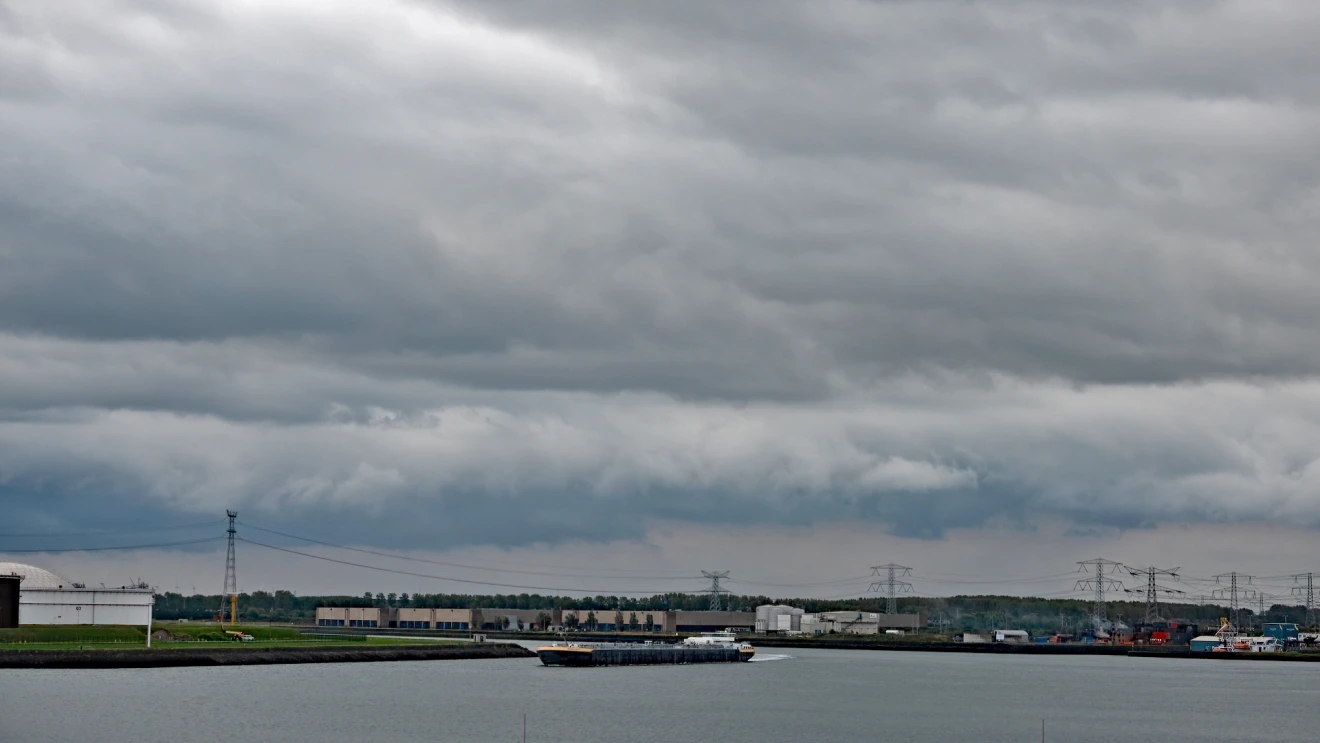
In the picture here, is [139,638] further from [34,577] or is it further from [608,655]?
[608,655]

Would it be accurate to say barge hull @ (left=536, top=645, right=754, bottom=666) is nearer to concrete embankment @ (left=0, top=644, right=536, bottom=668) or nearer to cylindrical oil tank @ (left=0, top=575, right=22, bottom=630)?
concrete embankment @ (left=0, top=644, right=536, bottom=668)

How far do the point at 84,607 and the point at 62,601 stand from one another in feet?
8.65

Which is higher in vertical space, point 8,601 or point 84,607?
point 8,601

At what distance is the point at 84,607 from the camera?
155375 mm

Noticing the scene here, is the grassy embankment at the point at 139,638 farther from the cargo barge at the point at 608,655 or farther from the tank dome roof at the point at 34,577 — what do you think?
the cargo barge at the point at 608,655

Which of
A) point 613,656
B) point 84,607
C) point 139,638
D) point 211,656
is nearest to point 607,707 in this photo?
point 211,656

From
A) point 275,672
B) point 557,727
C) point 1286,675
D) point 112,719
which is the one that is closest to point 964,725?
point 557,727

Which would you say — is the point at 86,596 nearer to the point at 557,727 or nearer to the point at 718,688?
the point at 718,688

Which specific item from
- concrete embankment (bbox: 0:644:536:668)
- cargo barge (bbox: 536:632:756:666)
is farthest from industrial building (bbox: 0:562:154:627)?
cargo barge (bbox: 536:632:756:666)

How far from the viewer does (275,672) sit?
144 metres

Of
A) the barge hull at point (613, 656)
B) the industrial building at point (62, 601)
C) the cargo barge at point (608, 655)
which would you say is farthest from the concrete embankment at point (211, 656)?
the industrial building at point (62, 601)

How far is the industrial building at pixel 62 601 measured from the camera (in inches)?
5871

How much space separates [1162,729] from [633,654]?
313 ft

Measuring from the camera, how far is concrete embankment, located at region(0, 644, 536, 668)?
410 ft
